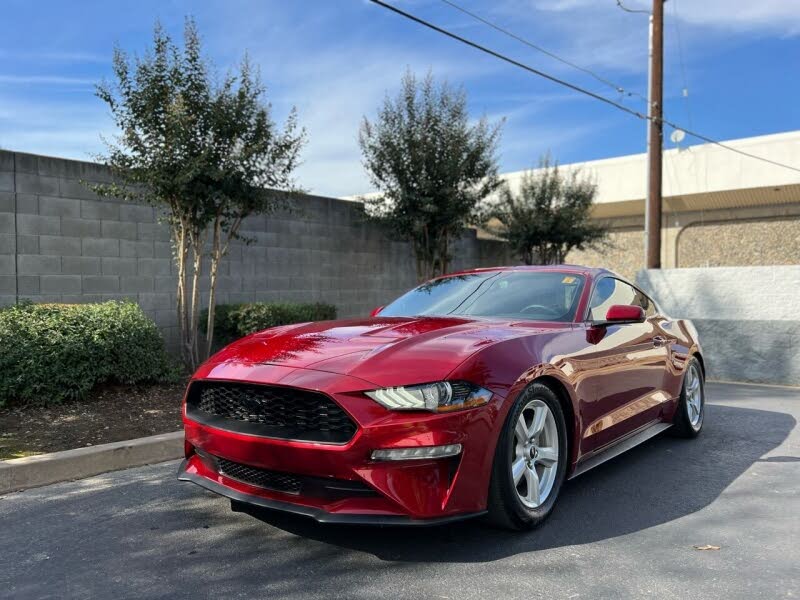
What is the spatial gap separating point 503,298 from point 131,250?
608 centimetres

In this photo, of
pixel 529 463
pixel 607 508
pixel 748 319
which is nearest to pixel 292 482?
pixel 529 463

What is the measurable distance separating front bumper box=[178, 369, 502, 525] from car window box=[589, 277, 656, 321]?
1.75 metres

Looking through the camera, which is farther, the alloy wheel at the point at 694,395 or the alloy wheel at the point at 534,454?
the alloy wheel at the point at 694,395

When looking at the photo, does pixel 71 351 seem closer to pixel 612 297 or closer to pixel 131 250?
pixel 131 250

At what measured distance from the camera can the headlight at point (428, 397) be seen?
3066mm

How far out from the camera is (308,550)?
3.33m

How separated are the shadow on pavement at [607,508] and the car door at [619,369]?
1.11 ft

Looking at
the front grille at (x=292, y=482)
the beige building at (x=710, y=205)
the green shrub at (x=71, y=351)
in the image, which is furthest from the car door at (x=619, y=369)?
the beige building at (x=710, y=205)

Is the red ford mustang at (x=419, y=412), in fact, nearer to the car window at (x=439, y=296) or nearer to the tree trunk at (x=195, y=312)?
the car window at (x=439, y=296)

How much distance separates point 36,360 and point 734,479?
19.2 feet

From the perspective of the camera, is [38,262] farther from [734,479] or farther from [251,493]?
[734,479]

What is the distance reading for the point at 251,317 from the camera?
8992 millimetres

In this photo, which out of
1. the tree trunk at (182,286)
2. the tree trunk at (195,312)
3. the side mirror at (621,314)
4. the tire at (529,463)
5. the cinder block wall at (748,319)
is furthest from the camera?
the cinder block wall at (748,319)

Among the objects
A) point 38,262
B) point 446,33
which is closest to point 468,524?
point 38,262
